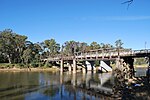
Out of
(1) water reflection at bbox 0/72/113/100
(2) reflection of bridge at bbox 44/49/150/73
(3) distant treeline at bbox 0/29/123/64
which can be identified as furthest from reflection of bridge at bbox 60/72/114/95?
(3) distant treeline at bbox 0/29/123/64

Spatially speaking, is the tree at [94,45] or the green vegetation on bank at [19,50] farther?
the tree at [94,45]

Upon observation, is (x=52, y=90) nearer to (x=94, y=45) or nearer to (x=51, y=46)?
(x=51, y=46)

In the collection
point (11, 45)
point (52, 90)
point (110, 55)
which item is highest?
point (11, 45)

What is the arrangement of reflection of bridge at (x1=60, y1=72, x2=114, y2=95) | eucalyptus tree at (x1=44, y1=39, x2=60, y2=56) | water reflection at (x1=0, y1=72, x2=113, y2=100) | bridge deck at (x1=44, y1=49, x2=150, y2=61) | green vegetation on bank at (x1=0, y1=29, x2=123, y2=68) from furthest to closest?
eucalyptus tree at (x1=44, y1=39, x2=60, y2=56) → green vegetation on bank at (x1=0, y1=29, x2=123, y2=68) → bridge deck at (x1=44, y1=49, x2=150, y2=61) → reflection of bridge at (x1=60, y1=72, x2=114, y2=95) → water reflection at (x1=0, y1=72, x2=113, y2=100)

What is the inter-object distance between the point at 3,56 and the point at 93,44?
53.7 m

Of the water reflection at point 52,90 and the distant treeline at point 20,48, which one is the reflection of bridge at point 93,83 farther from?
the distant treeline at point 20,48

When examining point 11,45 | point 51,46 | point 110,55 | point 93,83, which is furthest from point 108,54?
point 51,46

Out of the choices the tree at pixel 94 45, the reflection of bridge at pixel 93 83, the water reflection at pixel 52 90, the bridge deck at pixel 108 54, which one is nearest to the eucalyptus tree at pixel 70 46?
the tree at pixel 94 45

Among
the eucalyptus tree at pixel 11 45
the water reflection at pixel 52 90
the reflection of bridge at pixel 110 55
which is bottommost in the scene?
the water reflection at pixel 52 90

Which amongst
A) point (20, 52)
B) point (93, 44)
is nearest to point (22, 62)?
point (20, 52)

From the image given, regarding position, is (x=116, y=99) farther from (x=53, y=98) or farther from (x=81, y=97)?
(x=53, y=98)

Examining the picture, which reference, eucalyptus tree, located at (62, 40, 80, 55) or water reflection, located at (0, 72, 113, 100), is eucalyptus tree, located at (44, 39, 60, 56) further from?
water reflection, located at (0, 72, 113, 100)

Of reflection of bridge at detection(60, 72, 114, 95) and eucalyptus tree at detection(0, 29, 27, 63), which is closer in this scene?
reflection of bridge at detection(60, 72, 114, 95)

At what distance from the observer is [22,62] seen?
104 metres
